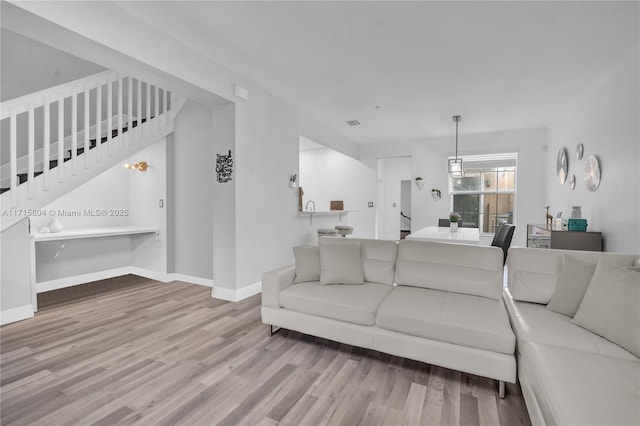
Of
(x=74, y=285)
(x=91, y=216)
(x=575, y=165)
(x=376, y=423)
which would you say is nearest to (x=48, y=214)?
(x=91, y=216)

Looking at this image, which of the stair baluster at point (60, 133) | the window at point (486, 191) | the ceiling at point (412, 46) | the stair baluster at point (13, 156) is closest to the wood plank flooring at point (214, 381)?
the stair baluster at point (13, 156)

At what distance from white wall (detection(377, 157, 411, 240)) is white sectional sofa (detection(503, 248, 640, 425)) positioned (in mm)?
7553

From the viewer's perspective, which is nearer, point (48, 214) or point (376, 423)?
point (376, 423)

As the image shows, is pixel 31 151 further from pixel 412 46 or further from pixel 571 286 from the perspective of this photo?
pixel 571 286

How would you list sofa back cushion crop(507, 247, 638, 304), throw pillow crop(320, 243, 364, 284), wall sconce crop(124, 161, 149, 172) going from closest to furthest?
sofa back cushion crop(507, 247, 638, 304)
throw pillow crop(320, 243, 364, 284)
wall sconce crop(124, 161, 149, 172)

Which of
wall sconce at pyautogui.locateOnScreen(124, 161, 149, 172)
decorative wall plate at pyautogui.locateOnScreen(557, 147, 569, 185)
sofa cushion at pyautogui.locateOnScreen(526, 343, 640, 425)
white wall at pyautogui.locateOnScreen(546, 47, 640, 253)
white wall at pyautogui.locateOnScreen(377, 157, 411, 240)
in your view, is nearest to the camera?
sofa cushion at pyautogui.locateOnScreen(526, 343, 640, 425)

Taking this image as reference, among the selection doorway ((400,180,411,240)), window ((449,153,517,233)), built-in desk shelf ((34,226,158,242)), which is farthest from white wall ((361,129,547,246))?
built-in desk shelf ((34,226,158,242))

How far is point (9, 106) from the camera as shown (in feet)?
8.89

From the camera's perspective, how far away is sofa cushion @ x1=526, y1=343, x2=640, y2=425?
112 cm

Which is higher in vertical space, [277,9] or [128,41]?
[277,9]

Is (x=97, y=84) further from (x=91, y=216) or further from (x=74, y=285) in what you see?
(x=74, y=285)

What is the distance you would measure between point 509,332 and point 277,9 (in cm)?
289


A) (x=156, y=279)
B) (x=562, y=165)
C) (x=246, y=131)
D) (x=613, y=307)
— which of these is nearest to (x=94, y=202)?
(x=156, y=279)

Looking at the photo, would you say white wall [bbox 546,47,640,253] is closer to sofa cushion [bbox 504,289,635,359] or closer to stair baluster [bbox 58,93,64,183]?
sofa cushion [bbox 504,289,635,359]
